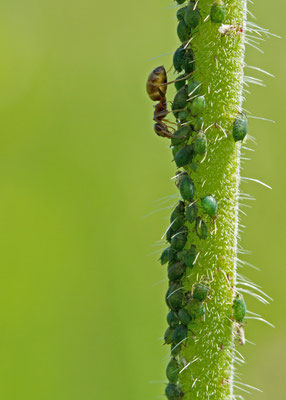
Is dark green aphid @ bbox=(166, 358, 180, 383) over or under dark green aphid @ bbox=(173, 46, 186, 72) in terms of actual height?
under

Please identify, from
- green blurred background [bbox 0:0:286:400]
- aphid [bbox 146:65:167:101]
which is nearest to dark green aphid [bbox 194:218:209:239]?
aphid [bbox 146:65:167:101]

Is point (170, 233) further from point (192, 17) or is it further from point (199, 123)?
point (192, 17)

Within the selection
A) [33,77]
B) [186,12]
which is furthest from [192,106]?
[33,77]

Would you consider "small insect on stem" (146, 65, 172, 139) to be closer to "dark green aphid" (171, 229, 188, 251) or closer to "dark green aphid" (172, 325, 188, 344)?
"dark green aphid" (171, 229, 188, 251)

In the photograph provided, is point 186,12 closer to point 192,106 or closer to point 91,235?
point 192,106

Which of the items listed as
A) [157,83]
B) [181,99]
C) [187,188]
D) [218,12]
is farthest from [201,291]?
[157,83]

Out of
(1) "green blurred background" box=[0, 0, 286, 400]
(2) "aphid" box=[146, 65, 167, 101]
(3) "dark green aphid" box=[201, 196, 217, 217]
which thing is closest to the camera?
(3) "dark green aphid" box=[201, 196, 217, 217]
